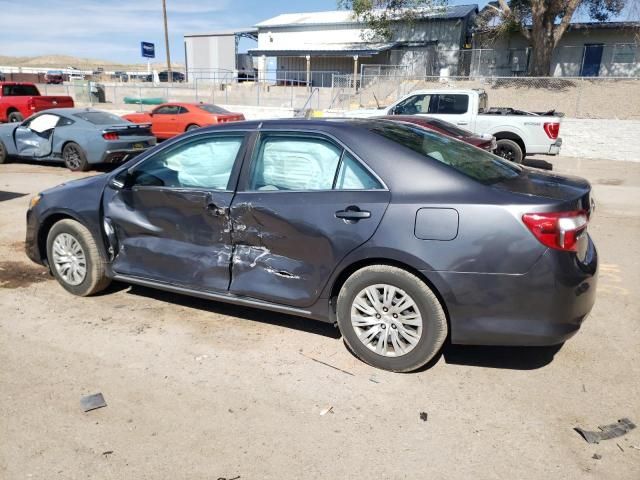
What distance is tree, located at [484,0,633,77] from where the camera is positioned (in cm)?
2564

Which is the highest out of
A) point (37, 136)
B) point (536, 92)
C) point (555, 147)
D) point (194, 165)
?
point (536, 92)

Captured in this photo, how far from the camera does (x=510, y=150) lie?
1299cm

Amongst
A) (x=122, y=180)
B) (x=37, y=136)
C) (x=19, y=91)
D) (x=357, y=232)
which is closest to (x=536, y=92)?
(x=37, y=136)

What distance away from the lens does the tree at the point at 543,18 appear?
25641 mm

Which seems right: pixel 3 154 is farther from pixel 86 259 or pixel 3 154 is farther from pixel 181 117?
pixel 86 259

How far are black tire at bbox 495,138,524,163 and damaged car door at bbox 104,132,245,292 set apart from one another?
10.2 meters

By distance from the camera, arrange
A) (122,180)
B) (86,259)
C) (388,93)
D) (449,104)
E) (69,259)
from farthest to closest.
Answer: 1. (388,93)
2. (449,104)
3. (69,259)
4. (86,259)
5. (122,180)

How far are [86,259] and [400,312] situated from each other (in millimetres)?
2858

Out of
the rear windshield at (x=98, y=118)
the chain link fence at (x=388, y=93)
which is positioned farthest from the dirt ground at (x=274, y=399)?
the chain link fence at (x=388, y=93)

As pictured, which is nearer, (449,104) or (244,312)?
(244,312)

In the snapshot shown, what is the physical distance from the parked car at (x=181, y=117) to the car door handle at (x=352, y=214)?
13.8 metres

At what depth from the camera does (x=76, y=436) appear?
9.50ft

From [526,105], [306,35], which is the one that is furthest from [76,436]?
[306,35]

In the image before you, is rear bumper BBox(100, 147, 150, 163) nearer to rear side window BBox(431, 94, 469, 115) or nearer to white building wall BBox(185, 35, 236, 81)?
rear side window BBox(431, 94, 469, 115)
